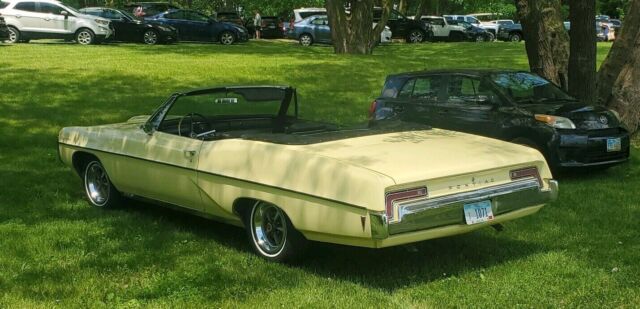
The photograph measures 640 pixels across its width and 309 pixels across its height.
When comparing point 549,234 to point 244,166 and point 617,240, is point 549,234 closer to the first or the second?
point 617,240

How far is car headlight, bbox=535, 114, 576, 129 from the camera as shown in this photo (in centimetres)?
826

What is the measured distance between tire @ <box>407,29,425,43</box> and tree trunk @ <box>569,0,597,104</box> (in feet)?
83.7

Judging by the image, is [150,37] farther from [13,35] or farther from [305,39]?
[305,39]

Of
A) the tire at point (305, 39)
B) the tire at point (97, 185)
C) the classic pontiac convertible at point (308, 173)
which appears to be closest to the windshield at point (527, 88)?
the classic pontiac convertible at point (308, 173)

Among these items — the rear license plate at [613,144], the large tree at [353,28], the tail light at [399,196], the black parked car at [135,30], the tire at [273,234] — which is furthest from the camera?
the black parked car at [135,30]

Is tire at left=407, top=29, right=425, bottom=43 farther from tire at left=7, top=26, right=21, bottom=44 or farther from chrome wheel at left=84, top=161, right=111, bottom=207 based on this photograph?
chrome wheel at left=84, top=161, right=111, bottom=207

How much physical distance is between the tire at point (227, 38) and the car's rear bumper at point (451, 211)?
991 inches

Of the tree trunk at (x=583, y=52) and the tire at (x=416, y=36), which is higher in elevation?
the tree trunk at (x=583, y=52)

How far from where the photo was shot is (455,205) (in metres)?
4.56

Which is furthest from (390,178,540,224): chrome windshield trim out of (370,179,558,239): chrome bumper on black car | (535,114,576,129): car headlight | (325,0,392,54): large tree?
(325,0,392,54): large tree

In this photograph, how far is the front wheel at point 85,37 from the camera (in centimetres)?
2344

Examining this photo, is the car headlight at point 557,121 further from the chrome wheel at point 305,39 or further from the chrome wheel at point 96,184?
the chrome wheel at point 305,39

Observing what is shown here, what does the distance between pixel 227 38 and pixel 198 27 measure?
122 centimetres

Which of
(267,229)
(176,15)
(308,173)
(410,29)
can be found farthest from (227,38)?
(308,173)
